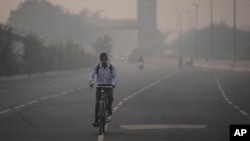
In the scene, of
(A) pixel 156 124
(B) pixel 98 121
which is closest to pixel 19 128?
(B) pixel 98 121

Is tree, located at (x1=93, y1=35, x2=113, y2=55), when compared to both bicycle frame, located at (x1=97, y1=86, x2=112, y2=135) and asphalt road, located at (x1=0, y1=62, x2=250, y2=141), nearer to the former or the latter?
asphalt road, located at (x1=0, y1=62, x2=250, y2=141)

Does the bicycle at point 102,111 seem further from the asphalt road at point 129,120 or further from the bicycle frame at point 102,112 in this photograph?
the asphalt road at point 129,120

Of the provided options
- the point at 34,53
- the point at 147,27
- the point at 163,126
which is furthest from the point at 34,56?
the point at 147,27

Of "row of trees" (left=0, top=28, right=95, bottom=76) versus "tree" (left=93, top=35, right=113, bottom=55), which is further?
"tree" (left=93, top=35, right=113, bottom=55)

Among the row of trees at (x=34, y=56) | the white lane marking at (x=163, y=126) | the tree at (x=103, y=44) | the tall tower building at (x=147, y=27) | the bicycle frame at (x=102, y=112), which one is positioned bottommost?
the white lane marking at (x=163, y=126)

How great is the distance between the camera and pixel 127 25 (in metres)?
160

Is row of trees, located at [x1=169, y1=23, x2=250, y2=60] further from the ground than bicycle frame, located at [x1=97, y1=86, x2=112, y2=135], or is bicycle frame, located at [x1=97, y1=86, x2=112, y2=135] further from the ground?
row of trees, located at [x1=169, y1=23, x2=250, y2=60]

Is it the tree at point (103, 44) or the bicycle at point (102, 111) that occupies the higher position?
the tree at point (103, 44)

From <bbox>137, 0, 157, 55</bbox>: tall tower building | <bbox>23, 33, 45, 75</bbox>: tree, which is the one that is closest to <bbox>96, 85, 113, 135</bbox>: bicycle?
<bbox>23, 33, 45, 75</bbox>: tree

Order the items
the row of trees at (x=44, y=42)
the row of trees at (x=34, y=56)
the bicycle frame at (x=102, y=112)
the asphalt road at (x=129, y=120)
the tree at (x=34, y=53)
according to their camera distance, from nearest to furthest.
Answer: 1. the asphalt road at (x=129, y=120)
2. the bicycle frame at (x=102, y=112)
3. the row of trees at (x=34, y=56)
4. the row of trees at (x=44, y=42)
5. the tree at (x=34, y=53)

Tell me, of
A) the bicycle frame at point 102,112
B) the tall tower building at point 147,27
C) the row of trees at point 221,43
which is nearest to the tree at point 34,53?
the bicycle frame at point 102,112

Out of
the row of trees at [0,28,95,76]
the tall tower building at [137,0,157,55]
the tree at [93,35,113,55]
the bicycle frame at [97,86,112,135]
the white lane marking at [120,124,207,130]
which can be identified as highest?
the tall tower building at [137,0,157,55]

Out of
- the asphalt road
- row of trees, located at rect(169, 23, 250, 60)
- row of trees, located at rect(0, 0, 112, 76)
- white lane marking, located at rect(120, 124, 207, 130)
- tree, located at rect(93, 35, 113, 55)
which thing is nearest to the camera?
the asphalt road

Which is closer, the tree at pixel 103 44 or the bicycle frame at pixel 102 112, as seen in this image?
the bicycle frame at pixel 102 112
